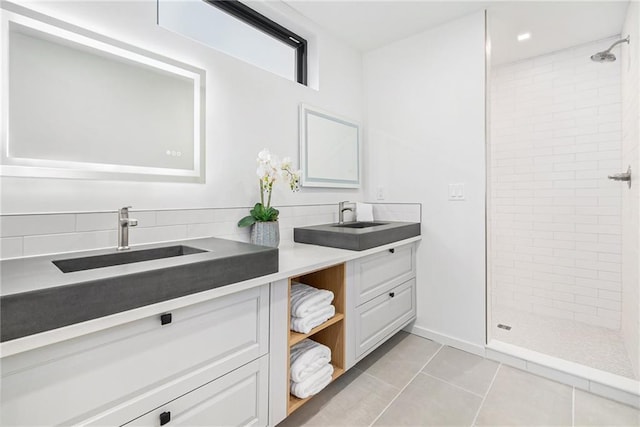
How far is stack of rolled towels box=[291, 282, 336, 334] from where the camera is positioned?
4.90ft

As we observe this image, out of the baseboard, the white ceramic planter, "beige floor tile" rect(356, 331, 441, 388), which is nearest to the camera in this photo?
the white ceramic planter

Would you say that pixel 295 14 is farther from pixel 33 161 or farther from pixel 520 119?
pixel 520 119

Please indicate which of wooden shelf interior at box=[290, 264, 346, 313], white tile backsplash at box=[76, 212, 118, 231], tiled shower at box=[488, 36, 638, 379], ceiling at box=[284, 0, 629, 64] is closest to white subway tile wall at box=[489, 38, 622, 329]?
tiled shower at box=[488, 36, 638, 379]

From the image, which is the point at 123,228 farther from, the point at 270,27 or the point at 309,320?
the point at 270,27

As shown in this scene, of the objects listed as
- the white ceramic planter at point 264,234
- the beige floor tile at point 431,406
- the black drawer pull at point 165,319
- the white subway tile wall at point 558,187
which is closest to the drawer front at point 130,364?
the black drawer pull at point 165,319

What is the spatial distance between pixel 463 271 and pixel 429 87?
1450 millimetres

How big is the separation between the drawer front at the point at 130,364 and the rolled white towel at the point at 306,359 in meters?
0.31

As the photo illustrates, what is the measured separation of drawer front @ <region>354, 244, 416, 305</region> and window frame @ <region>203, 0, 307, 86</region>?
148 cm

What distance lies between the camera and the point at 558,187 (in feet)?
8.79

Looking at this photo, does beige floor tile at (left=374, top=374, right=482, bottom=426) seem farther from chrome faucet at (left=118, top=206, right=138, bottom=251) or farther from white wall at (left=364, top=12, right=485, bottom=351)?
chrome faucet at (left=118, top=206, right=138, bottom=251)

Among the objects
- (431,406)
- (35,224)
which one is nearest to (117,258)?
(35,224)

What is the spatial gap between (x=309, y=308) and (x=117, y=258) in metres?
0.88

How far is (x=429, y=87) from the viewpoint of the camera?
2391 millimetres

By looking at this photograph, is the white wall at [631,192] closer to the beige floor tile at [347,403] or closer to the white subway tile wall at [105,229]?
the beige floor tile at [347,403]
